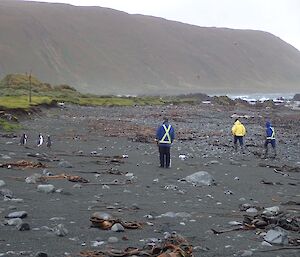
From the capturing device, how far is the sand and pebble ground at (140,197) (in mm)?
6883

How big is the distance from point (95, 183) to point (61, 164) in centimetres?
290

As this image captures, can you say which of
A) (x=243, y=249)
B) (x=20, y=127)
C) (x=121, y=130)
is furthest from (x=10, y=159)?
(x=121, y=130)

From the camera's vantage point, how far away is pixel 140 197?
10.4 meters

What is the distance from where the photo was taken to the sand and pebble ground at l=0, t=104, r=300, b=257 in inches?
271

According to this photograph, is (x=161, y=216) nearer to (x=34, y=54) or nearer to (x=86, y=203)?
(x=86, y=203)

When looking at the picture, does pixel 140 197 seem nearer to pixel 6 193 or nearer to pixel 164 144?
pixel 6 193

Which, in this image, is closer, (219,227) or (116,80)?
(219,227)

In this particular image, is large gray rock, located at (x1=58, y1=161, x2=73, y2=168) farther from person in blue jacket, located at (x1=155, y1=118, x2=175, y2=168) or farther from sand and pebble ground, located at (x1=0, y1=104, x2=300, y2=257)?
person in blue jacket, located at (x1=155, y1=118, x2=175, y2=168)

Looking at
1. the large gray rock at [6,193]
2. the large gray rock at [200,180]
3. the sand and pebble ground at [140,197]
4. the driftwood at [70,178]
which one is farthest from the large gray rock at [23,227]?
the large gray rock at [200,180]

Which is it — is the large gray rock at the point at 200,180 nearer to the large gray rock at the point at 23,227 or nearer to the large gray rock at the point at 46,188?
the large gray rock at the point at 46,188

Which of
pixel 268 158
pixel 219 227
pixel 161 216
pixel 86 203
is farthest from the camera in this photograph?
pixel 268 158

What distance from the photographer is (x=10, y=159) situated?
14602mm

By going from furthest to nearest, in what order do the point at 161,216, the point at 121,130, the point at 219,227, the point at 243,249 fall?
the point at 121,130 → the point at 161,216 → the point at 219,227 → the point at 243,249

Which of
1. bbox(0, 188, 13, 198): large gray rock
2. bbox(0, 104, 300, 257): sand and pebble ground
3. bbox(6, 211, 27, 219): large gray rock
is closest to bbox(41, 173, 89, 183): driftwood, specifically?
bbox(0, 104, 300, 257): sand and pebble ground
